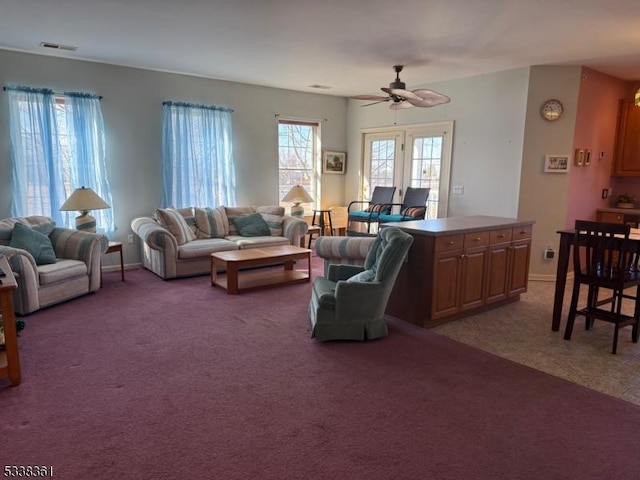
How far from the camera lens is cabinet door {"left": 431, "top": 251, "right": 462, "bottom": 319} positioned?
12.2ft

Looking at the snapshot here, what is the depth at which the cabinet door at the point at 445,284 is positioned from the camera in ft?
12.2

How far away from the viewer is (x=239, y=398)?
262 cm

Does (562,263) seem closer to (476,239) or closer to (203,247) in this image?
(476,239)

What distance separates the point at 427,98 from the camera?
4906 mm

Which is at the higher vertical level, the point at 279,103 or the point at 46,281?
the point at 279,103

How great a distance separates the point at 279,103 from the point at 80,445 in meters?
5.94

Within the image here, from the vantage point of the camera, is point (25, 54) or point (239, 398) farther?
point (25, 54)

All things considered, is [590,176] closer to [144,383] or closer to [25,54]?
[144,383]

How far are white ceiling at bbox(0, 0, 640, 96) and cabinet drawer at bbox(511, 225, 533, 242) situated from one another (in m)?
1.83

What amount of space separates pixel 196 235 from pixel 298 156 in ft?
8.36

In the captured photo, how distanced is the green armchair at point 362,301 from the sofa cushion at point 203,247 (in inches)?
94.2

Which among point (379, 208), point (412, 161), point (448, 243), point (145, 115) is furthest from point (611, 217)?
point (145, 115)

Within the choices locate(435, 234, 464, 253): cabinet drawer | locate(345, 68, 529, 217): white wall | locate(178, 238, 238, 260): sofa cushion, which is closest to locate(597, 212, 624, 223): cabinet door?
locate(345, 68, 529, 217): white wall

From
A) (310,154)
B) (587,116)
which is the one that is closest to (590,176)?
(587,116)
